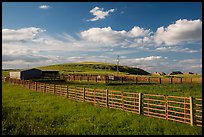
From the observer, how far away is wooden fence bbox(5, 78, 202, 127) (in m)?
13.0

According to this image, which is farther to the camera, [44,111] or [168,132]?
[44,111]

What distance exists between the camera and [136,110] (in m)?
15.7

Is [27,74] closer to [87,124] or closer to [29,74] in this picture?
[29,74]

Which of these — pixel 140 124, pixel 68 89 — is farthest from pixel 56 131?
pixel 68 89

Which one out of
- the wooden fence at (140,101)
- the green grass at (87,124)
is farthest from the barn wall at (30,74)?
the green grass at (87,124)

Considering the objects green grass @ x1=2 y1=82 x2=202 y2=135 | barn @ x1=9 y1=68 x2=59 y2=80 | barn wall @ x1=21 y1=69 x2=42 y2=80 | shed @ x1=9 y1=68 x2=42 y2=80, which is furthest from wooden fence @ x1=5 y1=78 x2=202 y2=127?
barn wall @ x1=21 y1=69 x2=42 y2=80

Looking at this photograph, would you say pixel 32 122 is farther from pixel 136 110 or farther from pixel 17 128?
pixel 136 110

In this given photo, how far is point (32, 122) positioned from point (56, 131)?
8.13 ft

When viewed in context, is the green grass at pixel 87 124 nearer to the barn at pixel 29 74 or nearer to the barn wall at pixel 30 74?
the barn at pixel 29 74

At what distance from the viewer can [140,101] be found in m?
15.3

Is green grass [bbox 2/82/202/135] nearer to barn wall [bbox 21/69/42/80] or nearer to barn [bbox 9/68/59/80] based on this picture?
barn [bbox 9/68/59/80]

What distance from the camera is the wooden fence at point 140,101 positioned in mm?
13018

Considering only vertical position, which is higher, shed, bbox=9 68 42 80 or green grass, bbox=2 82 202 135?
shed, bbox=9 68 42 80

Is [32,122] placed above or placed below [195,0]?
below
